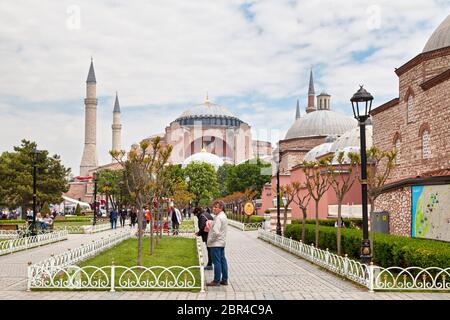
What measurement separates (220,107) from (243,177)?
43.9 m

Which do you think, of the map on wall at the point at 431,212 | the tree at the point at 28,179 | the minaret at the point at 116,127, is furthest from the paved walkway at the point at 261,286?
the minaret at the point at 116,127

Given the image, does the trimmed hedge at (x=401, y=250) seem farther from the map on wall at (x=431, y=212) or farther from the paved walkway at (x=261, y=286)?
the map on wall at (x=431, y=212)

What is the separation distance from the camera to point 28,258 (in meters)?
13.7

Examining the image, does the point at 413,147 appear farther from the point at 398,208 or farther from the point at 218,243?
the point at 218,243

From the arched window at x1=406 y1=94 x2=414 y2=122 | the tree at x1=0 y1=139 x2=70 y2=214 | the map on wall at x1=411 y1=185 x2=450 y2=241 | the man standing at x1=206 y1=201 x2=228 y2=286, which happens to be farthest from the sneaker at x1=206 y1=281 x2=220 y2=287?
the tree at x1=0 y1=139 x2=70 y2=214

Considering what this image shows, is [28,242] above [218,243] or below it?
below

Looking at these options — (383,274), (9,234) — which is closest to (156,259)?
(383,274)

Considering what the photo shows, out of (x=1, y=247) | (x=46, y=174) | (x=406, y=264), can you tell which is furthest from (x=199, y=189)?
(x=406, y=264)

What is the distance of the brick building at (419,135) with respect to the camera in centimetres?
1519

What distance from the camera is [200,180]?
56.4m

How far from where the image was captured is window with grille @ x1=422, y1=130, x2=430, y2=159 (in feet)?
66.0

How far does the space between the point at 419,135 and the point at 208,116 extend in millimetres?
73248

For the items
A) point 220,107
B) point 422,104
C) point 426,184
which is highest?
point 220,107
